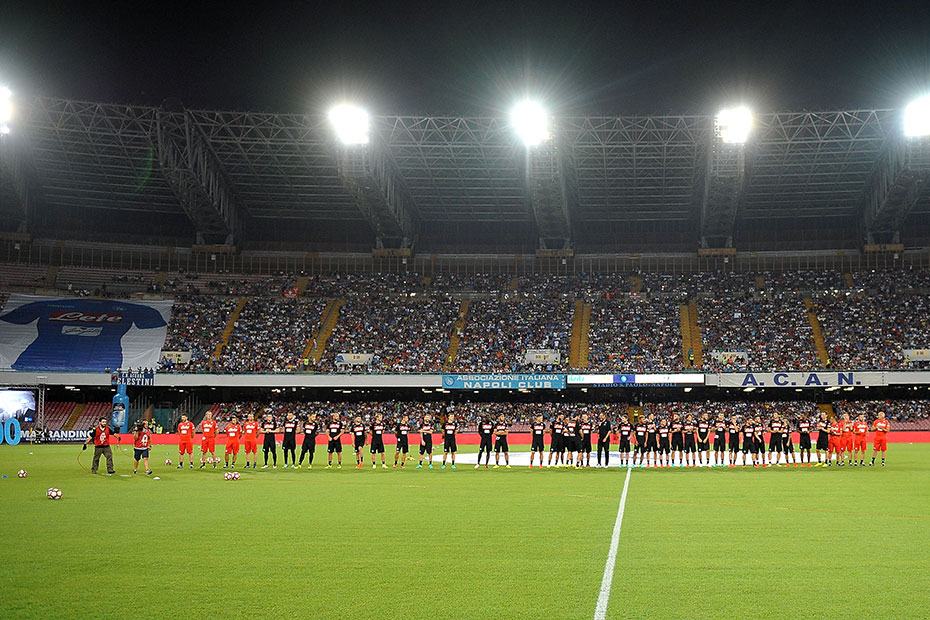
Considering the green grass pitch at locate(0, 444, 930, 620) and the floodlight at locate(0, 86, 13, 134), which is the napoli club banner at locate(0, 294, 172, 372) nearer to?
the floodlight at locate(0, 86, 13, 134)

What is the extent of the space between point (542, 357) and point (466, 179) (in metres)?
13.7

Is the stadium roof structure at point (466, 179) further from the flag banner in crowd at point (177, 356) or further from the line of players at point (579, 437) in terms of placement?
the line of players at point (579, 437)

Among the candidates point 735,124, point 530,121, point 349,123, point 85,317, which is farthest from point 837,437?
point 85,317

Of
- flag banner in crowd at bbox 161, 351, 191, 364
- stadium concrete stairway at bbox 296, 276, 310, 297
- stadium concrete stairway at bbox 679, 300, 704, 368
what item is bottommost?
flag banner in crowd at bbox 161, 351, 191, 364

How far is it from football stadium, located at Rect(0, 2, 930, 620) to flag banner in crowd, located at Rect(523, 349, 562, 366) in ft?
0.74

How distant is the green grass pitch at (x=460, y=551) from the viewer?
7.87 meters

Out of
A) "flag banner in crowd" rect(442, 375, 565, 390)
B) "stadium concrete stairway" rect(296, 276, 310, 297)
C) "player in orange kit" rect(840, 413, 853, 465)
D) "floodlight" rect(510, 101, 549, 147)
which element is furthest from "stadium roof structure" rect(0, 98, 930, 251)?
"player in orange kit" rect(840, 413, 853, 465)

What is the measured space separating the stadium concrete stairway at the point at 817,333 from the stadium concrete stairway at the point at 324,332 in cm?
3339

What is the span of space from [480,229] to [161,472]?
152 feet

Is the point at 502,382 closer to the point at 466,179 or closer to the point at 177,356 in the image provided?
the point at 466,179

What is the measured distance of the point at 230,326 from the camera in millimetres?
60312

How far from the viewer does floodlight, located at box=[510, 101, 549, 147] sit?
144 ft

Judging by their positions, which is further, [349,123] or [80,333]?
[80,333]

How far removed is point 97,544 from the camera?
11383 millimetres
